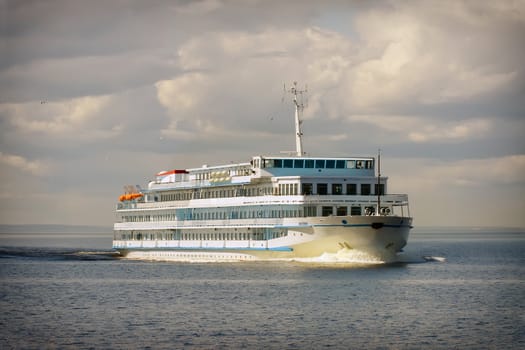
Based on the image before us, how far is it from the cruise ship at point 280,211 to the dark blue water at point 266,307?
2.21 m

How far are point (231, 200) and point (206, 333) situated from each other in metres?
47.8

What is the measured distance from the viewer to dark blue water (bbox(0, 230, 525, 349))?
5009cm

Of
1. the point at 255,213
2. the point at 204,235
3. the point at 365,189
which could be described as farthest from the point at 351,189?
the point at 204,235

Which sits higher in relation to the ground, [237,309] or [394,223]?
[394,223]

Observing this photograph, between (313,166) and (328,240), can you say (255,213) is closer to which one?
(313,166)

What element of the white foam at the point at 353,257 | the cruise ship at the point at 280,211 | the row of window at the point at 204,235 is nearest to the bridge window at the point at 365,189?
the cruise ship at the point at 280,211

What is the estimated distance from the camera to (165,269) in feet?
308

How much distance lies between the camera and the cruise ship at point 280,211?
283 ft

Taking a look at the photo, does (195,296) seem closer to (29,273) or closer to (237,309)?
(237,309)

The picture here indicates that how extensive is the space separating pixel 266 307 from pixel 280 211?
1221 inches

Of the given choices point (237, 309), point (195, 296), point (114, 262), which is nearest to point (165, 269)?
point (114, 262)

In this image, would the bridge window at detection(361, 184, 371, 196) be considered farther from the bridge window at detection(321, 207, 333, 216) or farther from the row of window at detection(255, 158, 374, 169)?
the bridge window at detection(321, 207, 333, 216)

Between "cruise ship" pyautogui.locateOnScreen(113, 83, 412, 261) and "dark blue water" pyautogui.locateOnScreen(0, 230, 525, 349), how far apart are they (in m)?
2.21

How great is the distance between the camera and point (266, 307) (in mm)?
62031
